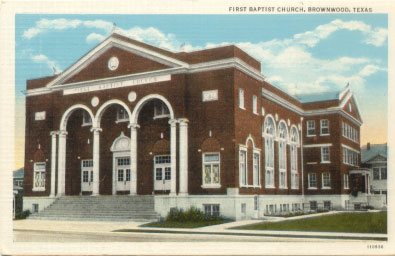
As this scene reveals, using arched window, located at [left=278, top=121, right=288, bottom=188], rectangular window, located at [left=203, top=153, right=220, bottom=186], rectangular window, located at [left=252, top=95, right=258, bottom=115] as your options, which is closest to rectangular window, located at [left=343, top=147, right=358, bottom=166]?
arched window, located at [left=278, top=121, right=288, bottom=188]

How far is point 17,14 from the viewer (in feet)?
71.9

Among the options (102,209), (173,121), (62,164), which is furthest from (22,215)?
(173,121)

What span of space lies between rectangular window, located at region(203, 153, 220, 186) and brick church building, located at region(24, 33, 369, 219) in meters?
0.05

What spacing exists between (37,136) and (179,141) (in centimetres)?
888

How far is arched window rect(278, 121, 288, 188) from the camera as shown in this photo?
120 ft

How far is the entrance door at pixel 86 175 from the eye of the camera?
3334cm

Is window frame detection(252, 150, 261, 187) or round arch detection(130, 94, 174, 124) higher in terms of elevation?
round arch detection(130, 94, 174, 124)

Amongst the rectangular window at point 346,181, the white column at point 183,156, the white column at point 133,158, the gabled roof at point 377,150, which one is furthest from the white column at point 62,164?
the rectangular window at point 346,181

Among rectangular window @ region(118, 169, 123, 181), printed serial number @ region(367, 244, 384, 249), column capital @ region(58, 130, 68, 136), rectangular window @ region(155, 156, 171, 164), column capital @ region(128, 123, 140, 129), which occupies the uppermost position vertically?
column capital @ region(128, 123, 140, 129)

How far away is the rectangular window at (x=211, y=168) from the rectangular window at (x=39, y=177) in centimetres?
1015

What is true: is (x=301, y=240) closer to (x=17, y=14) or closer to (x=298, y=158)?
(x=17, y=14)

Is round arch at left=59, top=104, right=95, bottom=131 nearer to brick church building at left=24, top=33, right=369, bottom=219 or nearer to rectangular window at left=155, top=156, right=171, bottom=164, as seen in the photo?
brick church building at left=24, top=33, right=369, bottom=219

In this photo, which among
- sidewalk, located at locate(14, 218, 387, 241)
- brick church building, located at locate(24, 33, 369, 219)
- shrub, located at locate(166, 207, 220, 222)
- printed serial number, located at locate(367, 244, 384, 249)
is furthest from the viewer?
brick church building, located at locate(24, 33, 369, 219)

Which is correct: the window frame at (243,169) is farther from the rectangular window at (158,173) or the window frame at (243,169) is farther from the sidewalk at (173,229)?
the rectangular window at (158,173)
